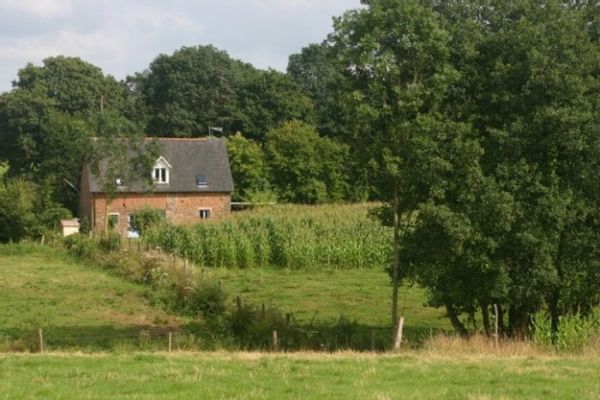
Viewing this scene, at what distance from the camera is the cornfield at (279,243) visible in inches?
1544

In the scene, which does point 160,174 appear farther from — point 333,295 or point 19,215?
point 333,295

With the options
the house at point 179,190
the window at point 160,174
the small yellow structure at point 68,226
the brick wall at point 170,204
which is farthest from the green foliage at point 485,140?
the window at point 160,174

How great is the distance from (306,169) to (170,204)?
36.9 ft

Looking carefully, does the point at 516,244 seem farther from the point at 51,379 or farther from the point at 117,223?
the point at 117,223

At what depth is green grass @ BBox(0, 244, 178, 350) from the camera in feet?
73.2

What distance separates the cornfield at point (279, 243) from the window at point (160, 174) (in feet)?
46.1

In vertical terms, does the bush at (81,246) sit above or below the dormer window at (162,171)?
below

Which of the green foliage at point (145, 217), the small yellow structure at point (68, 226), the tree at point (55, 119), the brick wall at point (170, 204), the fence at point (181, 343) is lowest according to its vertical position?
the fence at point (181, 343)

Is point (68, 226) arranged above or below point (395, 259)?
above

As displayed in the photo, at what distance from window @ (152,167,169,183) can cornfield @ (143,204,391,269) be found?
1406 cm

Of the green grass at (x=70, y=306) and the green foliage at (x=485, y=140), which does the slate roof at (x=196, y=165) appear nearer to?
the green grass at (x=70, y=306)

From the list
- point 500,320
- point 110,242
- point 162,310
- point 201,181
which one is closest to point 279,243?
point 110,242

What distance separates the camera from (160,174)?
5847cm

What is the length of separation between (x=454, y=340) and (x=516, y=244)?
2.63m
